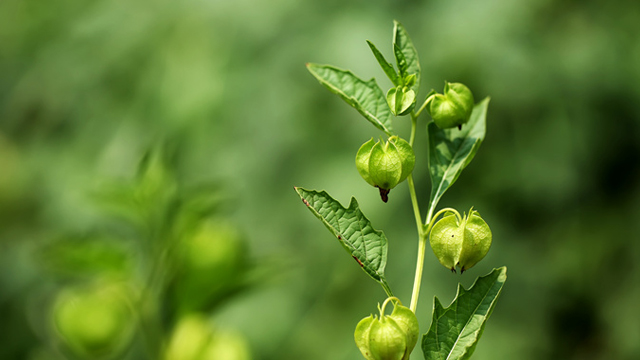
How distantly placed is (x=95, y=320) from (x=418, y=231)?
0.41 m

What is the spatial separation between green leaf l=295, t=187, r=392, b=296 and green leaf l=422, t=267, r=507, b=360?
1.7 inches

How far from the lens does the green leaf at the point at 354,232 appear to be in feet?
1.33

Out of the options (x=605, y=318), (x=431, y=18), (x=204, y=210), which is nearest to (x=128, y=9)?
(x=431, y=18)

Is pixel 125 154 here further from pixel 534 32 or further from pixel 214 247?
pixel 534 32

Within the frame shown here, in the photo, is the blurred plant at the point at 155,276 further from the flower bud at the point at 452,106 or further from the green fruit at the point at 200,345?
the flower bud at the point at 452,106

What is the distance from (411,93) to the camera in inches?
16.0

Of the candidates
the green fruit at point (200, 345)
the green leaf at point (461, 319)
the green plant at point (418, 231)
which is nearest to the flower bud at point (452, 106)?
the green plant at point (418, 231)

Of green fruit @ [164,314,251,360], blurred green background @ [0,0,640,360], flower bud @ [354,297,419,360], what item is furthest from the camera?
blurred green background @ [0,0,640,360]

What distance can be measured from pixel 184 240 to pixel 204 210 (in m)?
0.04

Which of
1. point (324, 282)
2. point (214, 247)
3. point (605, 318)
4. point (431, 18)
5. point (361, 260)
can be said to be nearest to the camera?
point (361, 260)

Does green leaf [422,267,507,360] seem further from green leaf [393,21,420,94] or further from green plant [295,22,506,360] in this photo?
green leaf [393,21,420,94]

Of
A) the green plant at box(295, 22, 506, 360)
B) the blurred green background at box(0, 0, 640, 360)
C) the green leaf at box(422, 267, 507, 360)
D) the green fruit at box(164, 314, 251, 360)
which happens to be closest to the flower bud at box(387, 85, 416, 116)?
the green plant at box(295, 22, 506, 360)

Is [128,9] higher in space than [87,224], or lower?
higher

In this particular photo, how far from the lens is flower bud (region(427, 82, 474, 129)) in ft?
1.37
